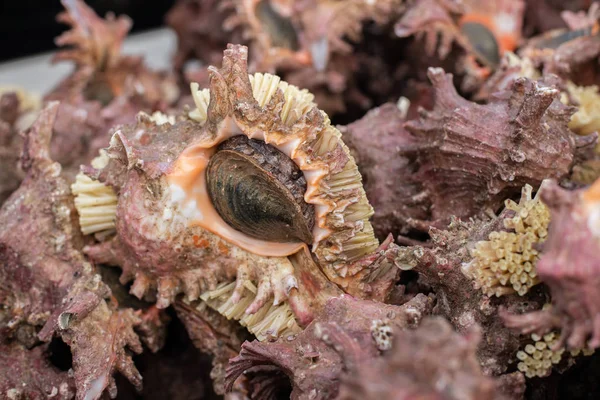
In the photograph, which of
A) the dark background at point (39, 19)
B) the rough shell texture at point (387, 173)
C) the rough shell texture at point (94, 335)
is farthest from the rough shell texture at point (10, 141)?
the dark background at point (39, 19)

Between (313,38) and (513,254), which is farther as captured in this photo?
(313,38)

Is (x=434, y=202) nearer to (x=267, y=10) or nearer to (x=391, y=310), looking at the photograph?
(x=391, y=310)

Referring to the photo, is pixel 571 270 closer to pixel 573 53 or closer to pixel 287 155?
pixel 287 155

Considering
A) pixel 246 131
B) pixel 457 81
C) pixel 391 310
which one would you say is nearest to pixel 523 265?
pixel 391 310

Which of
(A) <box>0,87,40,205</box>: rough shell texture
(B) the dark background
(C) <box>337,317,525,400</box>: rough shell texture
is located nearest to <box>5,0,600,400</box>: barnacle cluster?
(C) <box>337,317,525,400</box>: rough shell texture

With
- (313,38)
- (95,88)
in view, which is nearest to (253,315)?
(313,38)

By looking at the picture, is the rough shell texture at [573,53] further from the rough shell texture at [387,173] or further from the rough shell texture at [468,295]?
the rough shell texture at [468,295]

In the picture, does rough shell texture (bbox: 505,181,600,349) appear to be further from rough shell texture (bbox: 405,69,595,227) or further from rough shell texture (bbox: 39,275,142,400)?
rough shell texture (bbox: 39,275,142,400)
